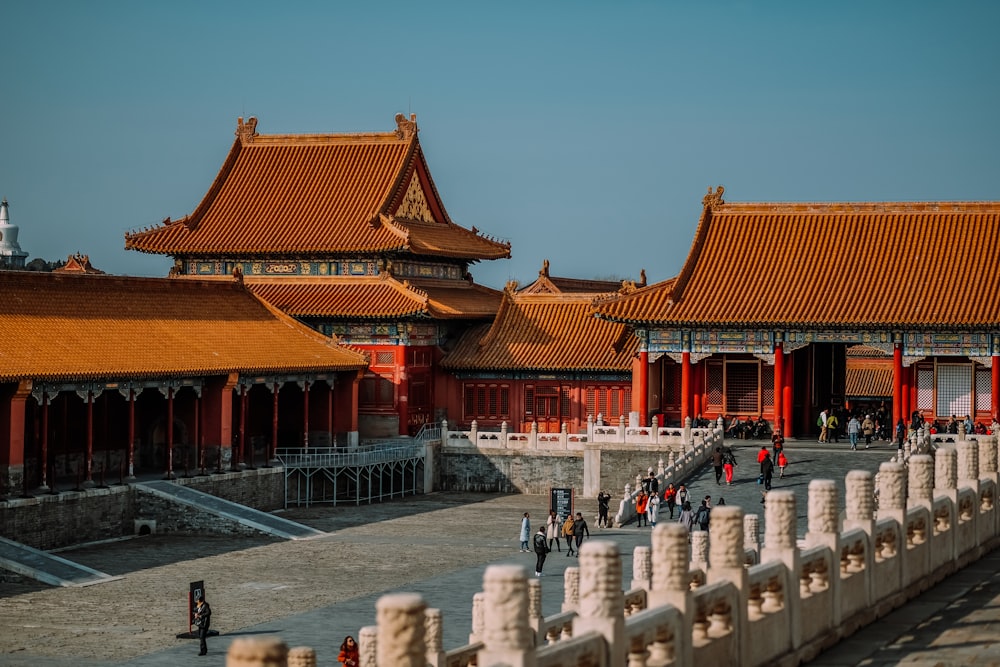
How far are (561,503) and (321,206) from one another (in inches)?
1137

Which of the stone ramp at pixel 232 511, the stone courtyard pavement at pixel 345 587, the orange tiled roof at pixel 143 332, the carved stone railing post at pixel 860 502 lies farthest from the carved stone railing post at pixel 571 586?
the orange tiled roof at pixel 143 332

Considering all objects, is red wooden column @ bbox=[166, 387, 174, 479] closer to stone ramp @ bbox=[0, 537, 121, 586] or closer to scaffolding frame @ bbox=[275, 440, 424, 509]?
scaffolding frame @ bbox=[275, 440, 424, 509]

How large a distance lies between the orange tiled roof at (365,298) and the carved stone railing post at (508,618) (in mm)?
50426

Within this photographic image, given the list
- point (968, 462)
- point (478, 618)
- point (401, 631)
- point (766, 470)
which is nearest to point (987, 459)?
point (968, 462)

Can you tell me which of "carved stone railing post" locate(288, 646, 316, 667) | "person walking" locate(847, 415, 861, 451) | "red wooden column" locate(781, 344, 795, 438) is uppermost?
"red wooden column" locate(781, 344, 795, 438)

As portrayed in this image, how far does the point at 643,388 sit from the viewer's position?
64.7 m

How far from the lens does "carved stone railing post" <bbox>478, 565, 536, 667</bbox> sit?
16516 millimetres

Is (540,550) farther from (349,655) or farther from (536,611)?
(536,611)

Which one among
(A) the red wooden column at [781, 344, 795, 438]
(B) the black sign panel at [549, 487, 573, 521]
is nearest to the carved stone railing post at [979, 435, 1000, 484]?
(B) the black sign panel at [549, 487, 573, 521]

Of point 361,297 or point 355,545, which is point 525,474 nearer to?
point 361,297

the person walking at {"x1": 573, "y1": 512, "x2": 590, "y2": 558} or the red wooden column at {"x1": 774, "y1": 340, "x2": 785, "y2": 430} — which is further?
the red wooden column at {"x1": 774, "y1": 340, "x2": 785, "y2": 430}

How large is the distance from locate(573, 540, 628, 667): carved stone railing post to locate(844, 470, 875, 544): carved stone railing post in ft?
27.3

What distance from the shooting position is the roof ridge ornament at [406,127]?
244ft

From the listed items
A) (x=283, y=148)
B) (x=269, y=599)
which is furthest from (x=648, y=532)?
(x=283, y=148)
